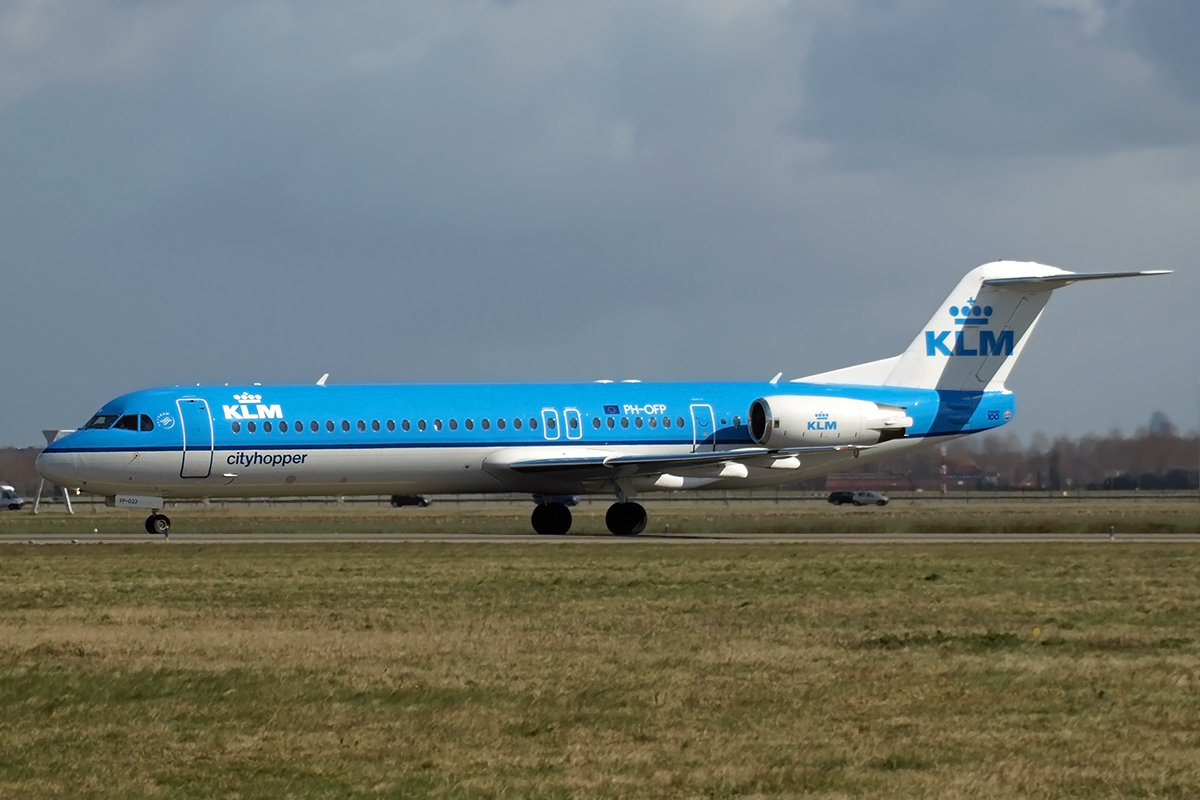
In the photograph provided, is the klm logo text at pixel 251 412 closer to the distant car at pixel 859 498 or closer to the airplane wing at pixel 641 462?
the airplane wing at pixel 641 462

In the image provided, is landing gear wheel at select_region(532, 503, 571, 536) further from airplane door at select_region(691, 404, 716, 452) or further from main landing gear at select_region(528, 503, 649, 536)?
airplane door at select_region(691, 404, 716, 452)

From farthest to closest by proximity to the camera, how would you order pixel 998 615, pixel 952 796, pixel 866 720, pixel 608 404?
pixel 608 404 < pixel 998 615 < pixel 866 720 < pixel 952 796

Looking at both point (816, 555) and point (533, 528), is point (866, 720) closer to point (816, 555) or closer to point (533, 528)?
point (816, 555)

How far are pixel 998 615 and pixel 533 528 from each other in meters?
26.8

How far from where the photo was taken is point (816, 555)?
3234cm

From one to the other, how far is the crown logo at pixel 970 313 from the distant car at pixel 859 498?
43622mm

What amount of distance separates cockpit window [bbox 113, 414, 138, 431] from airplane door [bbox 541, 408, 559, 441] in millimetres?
10201

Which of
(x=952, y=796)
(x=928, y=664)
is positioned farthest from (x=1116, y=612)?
(x=952, y=796)

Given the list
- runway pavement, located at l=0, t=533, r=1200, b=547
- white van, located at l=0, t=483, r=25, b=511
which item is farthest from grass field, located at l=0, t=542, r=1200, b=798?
white van, located at l=0, t=483, r=25, b=511

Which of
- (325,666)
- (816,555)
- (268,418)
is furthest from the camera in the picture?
(268,418)

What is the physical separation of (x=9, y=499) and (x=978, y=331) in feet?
202

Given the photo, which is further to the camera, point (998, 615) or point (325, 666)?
point (998, 615)

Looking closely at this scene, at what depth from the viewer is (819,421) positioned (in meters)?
42.8

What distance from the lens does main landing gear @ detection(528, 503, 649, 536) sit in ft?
145
